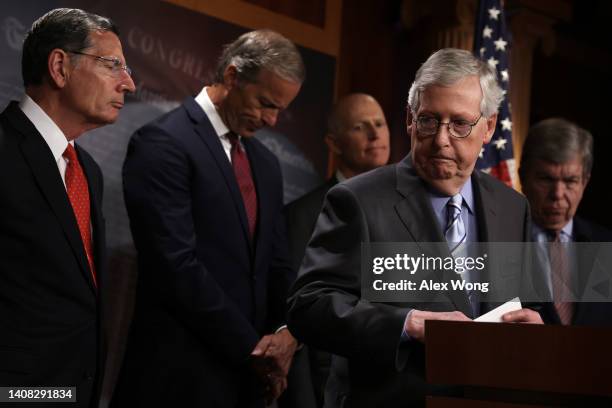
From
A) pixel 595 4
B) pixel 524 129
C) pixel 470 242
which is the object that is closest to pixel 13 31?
pixel 470 242

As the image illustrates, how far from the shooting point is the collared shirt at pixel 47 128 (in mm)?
Result: 2658

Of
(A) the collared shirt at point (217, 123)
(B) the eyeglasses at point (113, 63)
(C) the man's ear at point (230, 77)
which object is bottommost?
(A) the collared shirt at point (217, 123)

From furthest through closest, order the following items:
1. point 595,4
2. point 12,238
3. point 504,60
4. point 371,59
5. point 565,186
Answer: point 595,4 < point 371,59 < point 504,60 < point 565,186 < point 12,238

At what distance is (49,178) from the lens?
8.34ft

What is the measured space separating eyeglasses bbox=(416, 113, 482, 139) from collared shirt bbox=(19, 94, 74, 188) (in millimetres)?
1075

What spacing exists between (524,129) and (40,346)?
3.92m

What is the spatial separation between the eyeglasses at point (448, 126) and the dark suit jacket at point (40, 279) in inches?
40.7

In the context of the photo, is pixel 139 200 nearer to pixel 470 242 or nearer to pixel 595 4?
pixel 470 242

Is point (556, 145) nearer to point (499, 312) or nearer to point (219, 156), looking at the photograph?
point (219, 156)

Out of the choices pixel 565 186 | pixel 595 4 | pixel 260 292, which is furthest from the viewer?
pixel 595 4

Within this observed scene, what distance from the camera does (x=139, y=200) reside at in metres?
3.32

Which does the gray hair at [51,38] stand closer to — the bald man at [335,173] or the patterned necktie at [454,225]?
the patterned necktie at [454,225]

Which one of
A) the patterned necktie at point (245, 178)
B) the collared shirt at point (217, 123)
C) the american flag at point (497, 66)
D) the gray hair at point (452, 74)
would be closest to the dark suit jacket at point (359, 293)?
the gray hair at point (452, 74)

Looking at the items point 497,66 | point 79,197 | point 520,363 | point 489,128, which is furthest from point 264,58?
point 520,363
